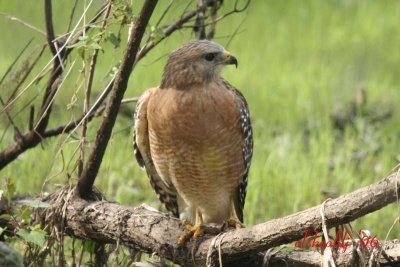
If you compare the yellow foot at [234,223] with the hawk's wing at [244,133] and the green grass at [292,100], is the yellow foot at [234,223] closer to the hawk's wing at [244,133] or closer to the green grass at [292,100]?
the hawk's wing at [244,133]

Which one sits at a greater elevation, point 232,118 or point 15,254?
point 232,118

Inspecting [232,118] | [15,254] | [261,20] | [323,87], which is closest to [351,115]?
[323,87]

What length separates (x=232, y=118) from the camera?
6.04 meters

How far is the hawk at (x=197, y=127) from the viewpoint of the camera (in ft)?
19.7

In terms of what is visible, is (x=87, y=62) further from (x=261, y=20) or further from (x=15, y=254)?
(x=261, y=20)

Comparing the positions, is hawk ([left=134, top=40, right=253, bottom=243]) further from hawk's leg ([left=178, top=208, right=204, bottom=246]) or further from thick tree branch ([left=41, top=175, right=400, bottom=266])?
thick tree branch ([left=41, top=175, right=400, bottom=266])

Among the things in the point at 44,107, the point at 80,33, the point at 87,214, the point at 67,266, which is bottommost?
the point at 67,266

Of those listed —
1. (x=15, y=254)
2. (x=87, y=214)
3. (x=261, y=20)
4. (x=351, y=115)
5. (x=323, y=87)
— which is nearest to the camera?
(x=15, y=254)

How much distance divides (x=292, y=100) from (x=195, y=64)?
16.3ft

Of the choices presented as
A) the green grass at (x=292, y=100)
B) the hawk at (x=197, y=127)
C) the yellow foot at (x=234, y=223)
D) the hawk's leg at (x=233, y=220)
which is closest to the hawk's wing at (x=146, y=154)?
the hawk at (x=197, y=127)

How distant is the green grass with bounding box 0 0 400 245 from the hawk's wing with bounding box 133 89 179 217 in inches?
7.5

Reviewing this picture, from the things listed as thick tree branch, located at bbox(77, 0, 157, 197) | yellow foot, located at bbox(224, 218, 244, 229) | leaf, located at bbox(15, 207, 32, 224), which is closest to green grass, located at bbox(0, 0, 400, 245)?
thick tree branch, located at bbox(77, 0, 157, 197)

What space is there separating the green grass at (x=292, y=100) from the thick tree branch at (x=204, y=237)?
33cm

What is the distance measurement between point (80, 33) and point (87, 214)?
110 cm
